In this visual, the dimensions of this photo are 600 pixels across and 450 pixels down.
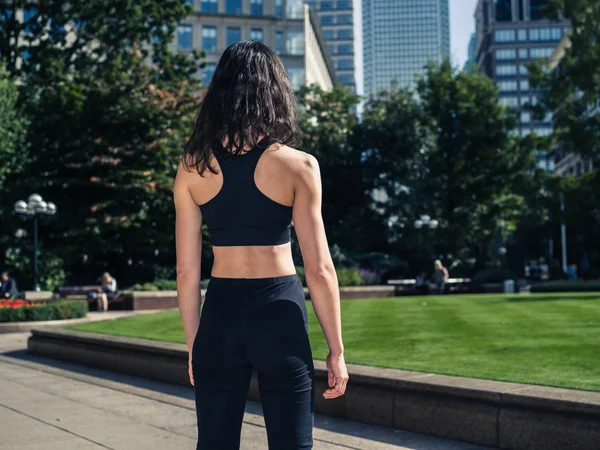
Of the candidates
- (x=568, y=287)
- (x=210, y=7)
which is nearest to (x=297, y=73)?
(x=210, y=7)

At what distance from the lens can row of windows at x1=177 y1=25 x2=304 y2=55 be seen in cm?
7581

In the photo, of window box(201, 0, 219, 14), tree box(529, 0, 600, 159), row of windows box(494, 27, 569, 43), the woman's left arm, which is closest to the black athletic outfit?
the woman's left arm

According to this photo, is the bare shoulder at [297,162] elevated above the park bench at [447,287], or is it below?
above

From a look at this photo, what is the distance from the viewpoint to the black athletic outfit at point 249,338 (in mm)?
2988

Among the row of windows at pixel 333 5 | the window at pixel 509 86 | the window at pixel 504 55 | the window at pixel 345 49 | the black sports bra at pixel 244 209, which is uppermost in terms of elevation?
the row of windows at pixel 333 5

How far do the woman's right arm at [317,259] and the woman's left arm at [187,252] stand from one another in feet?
1.38

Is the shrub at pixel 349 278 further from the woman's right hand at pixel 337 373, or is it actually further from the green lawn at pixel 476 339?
the woman's right hand at pixel 337 373

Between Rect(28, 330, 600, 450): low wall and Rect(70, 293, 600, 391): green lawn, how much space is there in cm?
74

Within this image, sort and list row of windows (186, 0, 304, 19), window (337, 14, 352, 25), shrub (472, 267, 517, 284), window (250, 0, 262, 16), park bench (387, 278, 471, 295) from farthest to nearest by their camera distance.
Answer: window (337, 14, 352, 25) < row of windows (186, 0, 304, 19) < window (250, 0, 262, 16) < shrub (472, 267, 517, 284) < park bench (387, 278, 471, 295)

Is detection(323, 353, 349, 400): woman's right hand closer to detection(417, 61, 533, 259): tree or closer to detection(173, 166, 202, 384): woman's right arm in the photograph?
detection(173, 166, 202, 384): woman's right arm

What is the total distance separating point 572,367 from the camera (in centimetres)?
779

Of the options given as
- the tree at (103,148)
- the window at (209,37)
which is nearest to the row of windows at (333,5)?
the window at (209,37)

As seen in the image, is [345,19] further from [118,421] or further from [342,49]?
[118,421]

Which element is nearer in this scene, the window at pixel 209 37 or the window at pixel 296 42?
the window at pixel 209 37
